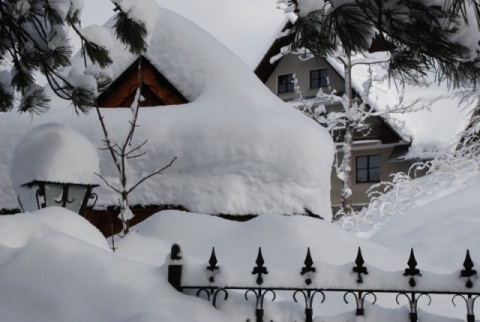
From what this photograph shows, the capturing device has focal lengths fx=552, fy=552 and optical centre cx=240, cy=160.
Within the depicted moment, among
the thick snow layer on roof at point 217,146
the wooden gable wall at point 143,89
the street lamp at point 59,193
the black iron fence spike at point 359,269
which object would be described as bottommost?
the black iron fence spike at point 359,269

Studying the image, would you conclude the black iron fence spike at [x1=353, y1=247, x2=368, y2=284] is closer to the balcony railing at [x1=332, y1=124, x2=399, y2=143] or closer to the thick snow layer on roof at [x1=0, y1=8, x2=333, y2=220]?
the thick snow layer on roof at [x1=0, y1=8, x2=333, y2=220]

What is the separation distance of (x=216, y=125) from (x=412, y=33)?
5.24 metres

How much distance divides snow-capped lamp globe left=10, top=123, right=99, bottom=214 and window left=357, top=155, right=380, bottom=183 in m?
16.9

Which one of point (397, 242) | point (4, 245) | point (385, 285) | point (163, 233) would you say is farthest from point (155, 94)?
point (385, 285)

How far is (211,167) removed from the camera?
7664 millimetres

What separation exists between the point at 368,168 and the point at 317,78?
389cm

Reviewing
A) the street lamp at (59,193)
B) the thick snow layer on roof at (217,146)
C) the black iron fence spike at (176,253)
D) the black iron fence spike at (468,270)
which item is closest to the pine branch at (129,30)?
the street lamp at (59,193)

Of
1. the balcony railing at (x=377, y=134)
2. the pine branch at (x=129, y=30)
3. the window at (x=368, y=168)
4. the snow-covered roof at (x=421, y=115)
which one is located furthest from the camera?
the window at (x=368, y=168)

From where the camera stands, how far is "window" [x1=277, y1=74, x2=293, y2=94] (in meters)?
21.4

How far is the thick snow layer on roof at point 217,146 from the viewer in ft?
24.7

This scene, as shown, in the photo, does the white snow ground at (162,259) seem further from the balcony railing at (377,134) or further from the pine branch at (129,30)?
the balcony railing at (377,134)

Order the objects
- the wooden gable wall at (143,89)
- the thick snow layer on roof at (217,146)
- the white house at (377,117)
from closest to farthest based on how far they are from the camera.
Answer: the thick snow layer on roof at (217,146) < the wooden gable wall at (143,89) < the white house at (377,117)

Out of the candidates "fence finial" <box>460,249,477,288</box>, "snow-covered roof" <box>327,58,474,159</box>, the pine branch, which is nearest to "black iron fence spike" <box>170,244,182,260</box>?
"fence finial" <box>460,249,477,288</box>

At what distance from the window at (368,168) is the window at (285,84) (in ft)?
12.5
